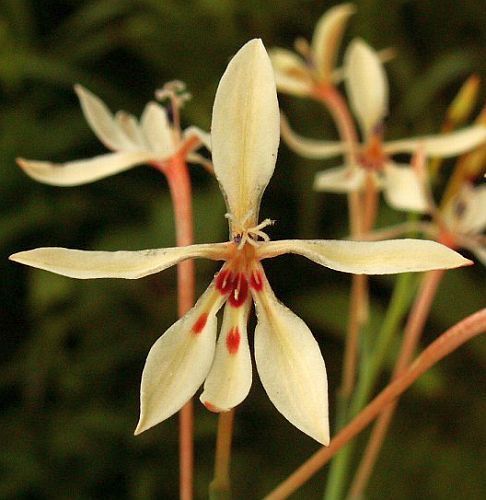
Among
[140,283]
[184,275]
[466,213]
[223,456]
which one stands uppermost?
[140,283]

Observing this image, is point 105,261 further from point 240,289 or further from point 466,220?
point 466,220

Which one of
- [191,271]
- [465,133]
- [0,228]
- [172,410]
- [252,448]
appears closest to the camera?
[172,410]

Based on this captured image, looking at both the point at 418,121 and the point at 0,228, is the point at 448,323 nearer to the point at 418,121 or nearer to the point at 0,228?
the point at 418,121

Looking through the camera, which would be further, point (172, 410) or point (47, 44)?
point (47, 44)

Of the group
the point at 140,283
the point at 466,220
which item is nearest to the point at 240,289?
the point at 466,220

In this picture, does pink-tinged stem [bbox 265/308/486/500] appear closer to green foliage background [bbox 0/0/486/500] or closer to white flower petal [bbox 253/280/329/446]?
white flower petal [bbox 253/280/329/446]

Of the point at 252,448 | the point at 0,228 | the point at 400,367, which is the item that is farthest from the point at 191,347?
the point at 252,448

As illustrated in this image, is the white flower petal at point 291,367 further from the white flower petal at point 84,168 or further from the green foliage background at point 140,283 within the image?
the green foliage background at point 140,283
